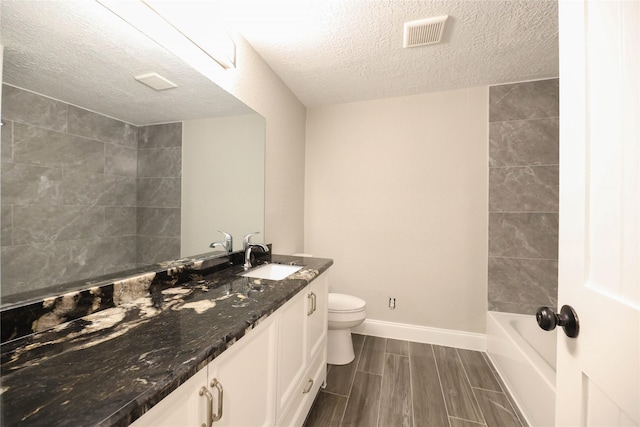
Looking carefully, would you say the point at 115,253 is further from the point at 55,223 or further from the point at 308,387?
the point at 308,387

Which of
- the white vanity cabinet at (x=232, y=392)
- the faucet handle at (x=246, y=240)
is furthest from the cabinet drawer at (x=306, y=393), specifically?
the faucet handle at (x=246, y=240)

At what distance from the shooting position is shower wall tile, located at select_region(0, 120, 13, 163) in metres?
0.68

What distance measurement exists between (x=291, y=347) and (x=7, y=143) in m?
1.23

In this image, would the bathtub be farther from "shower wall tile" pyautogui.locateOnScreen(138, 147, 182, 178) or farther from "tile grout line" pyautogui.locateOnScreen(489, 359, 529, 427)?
"shower wall tile" pyautogui.locateOnScreen(138, 147, 182, 178)

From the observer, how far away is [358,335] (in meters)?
2.61

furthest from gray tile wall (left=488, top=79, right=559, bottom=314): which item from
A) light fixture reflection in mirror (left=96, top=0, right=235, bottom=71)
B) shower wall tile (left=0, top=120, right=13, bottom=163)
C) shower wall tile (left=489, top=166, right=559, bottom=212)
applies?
shower wall tile (left=0, top=120, right=13, bottom=163)

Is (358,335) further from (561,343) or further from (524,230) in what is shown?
(561,343)

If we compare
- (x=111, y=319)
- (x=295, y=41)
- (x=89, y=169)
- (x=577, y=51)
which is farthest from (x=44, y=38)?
(x=577, y=51)

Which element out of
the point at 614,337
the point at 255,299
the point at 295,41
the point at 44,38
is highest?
the point at 295,41

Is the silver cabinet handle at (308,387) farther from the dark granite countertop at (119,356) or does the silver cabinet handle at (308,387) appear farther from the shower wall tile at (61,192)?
the shower wall tile at (61,192)

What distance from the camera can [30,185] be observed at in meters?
0.75

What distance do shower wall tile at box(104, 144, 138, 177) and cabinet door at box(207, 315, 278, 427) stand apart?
0.81m

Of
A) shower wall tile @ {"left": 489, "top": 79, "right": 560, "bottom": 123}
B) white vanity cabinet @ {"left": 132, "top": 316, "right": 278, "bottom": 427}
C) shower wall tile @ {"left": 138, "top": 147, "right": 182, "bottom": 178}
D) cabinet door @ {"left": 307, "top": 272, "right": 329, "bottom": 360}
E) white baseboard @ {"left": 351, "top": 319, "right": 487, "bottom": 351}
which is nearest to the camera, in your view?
white vanity cabinet @ {"left": 132, "top": 316, "right": 278, "bottom": 427}

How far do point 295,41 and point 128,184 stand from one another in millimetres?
1439
